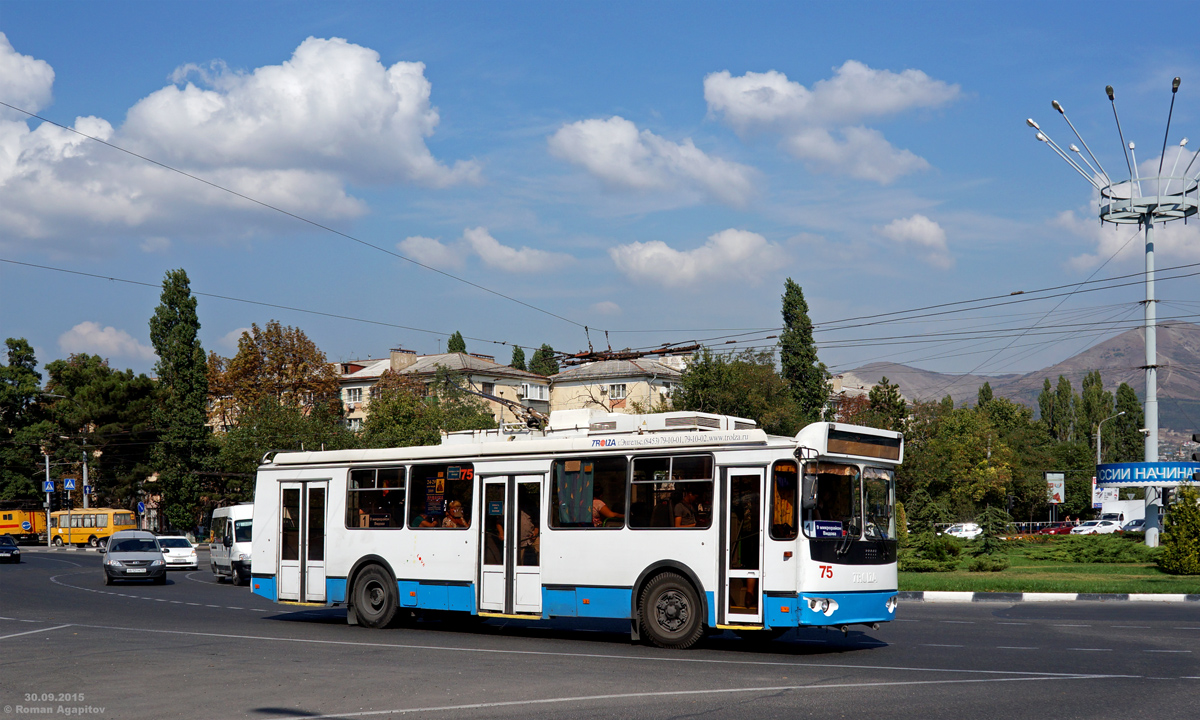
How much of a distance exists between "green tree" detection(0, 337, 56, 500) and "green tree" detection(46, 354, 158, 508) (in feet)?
7.34

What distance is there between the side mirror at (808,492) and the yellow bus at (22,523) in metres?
77.1

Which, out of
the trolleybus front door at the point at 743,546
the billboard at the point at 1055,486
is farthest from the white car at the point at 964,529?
the trolleybus front door at the point at 743,546

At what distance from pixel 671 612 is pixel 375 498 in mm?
5759

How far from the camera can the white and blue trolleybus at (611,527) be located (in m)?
13.0

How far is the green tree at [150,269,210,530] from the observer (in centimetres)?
6612

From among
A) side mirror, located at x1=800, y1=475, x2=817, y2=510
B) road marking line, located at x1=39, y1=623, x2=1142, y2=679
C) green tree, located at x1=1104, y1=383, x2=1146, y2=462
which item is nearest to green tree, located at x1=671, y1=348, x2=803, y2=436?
road marking line, located at x1=39, y1=623, x2=1142, y2=679

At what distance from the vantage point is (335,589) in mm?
17438

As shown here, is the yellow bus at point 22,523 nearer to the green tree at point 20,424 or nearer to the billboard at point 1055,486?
the green tree at point 20,424

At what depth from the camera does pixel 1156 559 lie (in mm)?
29094

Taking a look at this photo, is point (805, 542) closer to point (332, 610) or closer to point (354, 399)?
point (332, 610)

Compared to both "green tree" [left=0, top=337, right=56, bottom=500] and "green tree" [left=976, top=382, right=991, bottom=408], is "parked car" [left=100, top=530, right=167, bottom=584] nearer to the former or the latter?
"green tree" [left=0, top=337, right=56, bottom=500]

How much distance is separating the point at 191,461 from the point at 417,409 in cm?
1538

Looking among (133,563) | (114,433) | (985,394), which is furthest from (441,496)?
(985,394)

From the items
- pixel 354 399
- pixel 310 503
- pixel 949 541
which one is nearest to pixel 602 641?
pixel 310 503
